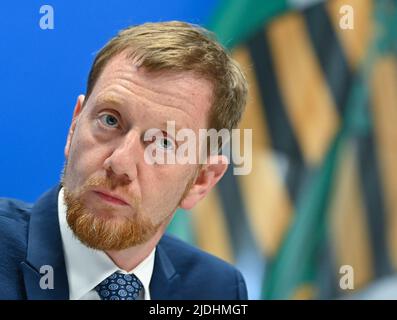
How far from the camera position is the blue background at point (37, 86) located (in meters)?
1.62

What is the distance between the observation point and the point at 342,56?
5.82 ft

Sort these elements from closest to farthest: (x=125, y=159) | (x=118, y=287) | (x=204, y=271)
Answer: (x=125, y=159) < (x=118, y=287) < (x=204, y=271)

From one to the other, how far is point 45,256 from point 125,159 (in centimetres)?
30

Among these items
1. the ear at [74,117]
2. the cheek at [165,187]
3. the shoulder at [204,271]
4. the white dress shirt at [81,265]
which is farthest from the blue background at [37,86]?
the shoulder at [204,271]

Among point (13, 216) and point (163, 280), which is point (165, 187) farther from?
point (13, 216)

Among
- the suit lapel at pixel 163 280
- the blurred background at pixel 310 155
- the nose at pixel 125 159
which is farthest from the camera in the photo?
the blurred background at pixel 310 155

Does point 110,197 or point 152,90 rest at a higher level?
point 152,90

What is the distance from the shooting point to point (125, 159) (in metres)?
1.46

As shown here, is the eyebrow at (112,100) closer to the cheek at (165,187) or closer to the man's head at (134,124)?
the man's head at (134,124)

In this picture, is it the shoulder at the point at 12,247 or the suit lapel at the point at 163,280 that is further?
the suit lapel at the point at 163,280

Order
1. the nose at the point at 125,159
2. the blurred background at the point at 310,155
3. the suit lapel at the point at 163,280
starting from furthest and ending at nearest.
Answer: the blurred background at the point at 310,155 → the suit lapel at the point at 163,280 → the nose at the point at 125,159

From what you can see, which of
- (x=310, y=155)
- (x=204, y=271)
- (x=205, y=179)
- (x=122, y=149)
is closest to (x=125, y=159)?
(x=122, y=149)

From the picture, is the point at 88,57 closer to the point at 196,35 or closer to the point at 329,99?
the point at 196,35
